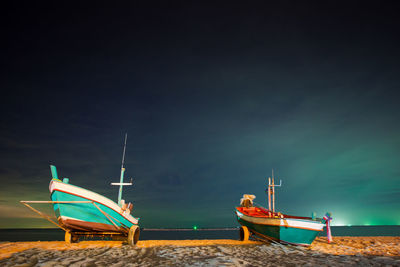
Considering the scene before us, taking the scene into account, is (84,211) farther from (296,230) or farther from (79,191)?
(296,230)

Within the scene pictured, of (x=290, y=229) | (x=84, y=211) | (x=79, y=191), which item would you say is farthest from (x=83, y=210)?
(x=290, y=229)

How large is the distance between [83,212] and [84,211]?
0.31 feet

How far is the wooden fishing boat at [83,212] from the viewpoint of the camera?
44.4 feet

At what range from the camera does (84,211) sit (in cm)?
1409

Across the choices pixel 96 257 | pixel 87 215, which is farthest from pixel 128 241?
pixel 96 257

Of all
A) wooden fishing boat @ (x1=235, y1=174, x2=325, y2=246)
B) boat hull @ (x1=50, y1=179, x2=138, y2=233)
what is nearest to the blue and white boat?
boat hull @ (x1=50, y1=179, x2=138, y2=233)

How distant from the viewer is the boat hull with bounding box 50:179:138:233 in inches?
532

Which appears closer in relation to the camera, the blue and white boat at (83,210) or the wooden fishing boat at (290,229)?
the blue and white boat at (83,210)

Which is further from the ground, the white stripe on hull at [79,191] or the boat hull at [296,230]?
the white stripe on hull at [79,191]

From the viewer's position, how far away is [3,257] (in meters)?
10.3

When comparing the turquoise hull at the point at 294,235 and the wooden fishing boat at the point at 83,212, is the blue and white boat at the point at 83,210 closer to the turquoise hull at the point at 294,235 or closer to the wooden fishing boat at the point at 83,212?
the wooden fishing boat at the point at 83,212

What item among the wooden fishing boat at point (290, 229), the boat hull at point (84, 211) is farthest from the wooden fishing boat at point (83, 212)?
the wooden fishing boat at point (290, 229)

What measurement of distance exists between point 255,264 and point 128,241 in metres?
9.05

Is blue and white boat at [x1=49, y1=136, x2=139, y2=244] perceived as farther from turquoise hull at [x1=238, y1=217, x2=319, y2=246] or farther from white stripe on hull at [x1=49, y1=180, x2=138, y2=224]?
turquoise hull at [x1=238, y1=217, x2=319, y2=246]
